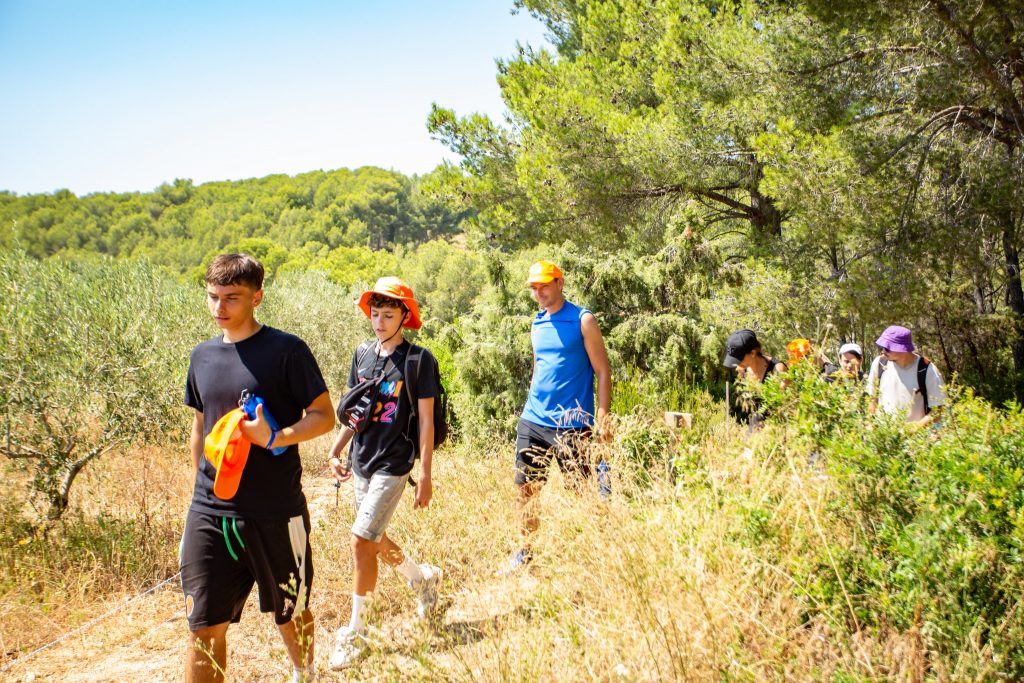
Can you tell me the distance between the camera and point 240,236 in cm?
7669

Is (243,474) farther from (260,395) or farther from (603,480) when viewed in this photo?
(603,480)

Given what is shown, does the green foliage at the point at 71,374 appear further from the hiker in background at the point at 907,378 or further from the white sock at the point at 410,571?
the hiker in background at the point at 907,378

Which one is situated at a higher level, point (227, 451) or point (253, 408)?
point (253, 408)

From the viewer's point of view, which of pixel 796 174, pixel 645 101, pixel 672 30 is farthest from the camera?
pixel 645 101

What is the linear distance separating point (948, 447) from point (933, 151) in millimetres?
6273

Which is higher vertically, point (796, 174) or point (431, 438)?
point (796, 174)

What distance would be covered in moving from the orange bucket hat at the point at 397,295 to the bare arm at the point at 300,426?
0.83 m

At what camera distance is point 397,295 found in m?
3.73

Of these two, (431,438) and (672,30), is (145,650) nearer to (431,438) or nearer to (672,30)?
(431,438)

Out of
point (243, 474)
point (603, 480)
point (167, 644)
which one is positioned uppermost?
point (243, 474)

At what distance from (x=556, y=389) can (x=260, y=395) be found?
1884 millimetres

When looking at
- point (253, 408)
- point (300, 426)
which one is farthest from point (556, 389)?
point (253, 408)

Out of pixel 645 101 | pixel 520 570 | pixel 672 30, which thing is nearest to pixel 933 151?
pixel 672 30

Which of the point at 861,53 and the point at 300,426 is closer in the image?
the point at 300,426
